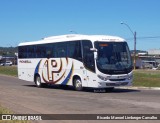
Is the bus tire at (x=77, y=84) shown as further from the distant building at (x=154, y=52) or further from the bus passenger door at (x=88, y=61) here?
the distant building at (x=154, y=52)

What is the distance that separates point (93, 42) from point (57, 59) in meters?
4.40

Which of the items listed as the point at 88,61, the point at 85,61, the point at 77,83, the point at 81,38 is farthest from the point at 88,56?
the point at 77,83

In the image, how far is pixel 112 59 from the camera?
2422cm

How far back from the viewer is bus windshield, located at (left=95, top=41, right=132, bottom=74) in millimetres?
24172

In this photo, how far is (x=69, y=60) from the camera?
26.7 metres

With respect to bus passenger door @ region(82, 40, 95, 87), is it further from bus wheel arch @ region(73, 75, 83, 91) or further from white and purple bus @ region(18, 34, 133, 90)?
bus wheel arch @ region(73, 75, 83, 91)

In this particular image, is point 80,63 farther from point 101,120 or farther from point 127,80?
point 101,120

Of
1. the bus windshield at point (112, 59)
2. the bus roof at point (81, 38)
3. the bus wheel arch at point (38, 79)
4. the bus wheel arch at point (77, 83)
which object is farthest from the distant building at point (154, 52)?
the bus windshield at point (112, 59)

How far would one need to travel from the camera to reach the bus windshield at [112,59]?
2417 cm

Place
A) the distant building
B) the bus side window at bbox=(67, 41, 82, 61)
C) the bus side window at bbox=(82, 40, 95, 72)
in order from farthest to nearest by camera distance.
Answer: the distant building
the bus side window at bbox=(67, 41, 82, 61)
the bus side window at bbox=(82, 40, 95, 72)

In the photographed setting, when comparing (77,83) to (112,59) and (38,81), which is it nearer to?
(112,59)

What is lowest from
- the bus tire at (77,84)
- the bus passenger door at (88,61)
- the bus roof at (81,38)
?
the bus tire at (77,84)

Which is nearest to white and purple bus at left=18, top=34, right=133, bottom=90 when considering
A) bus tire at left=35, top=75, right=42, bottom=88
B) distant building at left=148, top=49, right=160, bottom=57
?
bus tire at left=35, top=75, right=42, bottom=88

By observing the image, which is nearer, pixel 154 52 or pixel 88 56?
pixel 88 56
